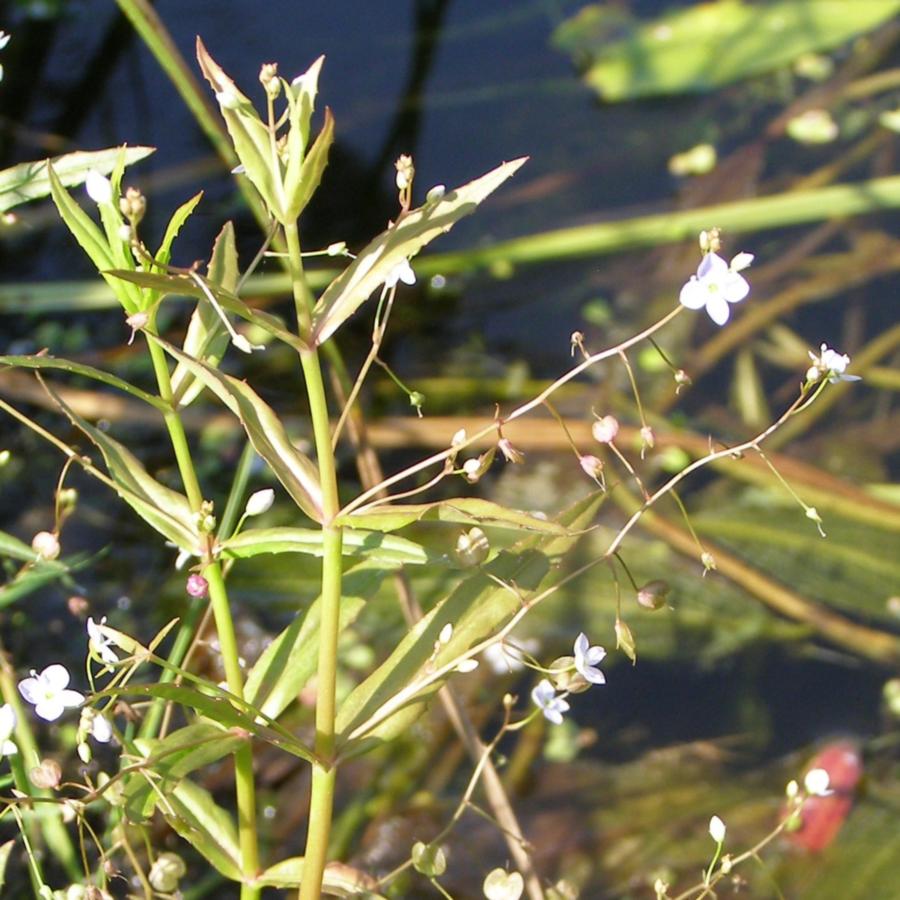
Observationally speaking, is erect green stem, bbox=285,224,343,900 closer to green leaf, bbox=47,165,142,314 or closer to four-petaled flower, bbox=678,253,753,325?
green leaf, bbox=47,165,142,314

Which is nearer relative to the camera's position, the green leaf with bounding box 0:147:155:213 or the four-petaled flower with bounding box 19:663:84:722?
the four-petaled flower with bounding box 19:663:84:722

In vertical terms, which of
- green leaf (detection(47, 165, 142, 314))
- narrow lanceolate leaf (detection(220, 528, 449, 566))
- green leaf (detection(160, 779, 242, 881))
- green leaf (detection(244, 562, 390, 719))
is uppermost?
green leaf (detection(47, 165, 142, 314))

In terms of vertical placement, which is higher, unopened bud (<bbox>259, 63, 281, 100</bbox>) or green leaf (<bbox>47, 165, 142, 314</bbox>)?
unopened bud (<bbox>259, 63, 281, 100</bbox>)

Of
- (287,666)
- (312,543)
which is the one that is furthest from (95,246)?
(287,666)

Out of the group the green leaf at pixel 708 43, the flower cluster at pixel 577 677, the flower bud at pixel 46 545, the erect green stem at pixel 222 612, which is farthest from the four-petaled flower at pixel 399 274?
the green leaf at pixel 708 43

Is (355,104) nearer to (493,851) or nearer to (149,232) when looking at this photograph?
(149,232)

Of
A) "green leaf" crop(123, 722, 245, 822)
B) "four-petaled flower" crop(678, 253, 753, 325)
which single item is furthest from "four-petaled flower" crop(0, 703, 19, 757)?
"four-petaled flower" crop(678, 253, 753, 325)

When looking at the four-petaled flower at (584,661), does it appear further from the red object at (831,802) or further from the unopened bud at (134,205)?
A: the red object at (831,802)
